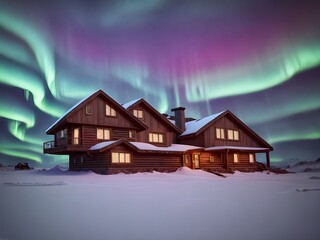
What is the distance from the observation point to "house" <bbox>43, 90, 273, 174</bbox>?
84.9ft

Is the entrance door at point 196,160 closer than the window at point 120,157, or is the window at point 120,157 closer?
the window at point 120,157

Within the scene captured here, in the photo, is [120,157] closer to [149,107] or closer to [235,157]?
[149,107]

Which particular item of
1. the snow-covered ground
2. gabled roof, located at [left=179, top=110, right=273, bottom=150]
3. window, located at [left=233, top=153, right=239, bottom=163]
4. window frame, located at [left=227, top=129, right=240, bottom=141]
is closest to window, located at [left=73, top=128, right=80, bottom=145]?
gabled roof, located at [left=179, top=110, right=273, bottom=150]

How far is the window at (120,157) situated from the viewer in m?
25.2

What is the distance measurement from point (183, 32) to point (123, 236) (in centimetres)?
1097

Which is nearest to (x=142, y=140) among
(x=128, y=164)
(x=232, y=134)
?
(x=128, y=164)

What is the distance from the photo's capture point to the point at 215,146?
113ft

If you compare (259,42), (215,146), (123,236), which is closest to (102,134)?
(215,146)

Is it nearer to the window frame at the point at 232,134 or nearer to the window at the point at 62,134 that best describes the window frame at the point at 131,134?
the window at the point at 62,134

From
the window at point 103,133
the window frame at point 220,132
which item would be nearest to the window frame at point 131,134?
the window at point 103,133

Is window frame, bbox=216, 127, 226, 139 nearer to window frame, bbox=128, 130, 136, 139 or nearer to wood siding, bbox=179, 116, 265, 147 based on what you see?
wood siding, bbox=179, 116, 265, 147

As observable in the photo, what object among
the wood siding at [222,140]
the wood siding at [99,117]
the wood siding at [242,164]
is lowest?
the wood siding at [242,164]

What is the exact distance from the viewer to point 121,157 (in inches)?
1019

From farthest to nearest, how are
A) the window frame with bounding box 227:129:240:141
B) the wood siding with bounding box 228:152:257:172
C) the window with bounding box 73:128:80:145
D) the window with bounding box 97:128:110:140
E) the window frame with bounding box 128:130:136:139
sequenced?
1. the window frame with bounding box 227:129:240:141
2. the wood siding with bounding box 228:152:257:172
3. the window frame with bounding box 128:130:136:139
4. the window with bounding box 97:128:110:140
5. the window with bounding box 73:128:80:145
